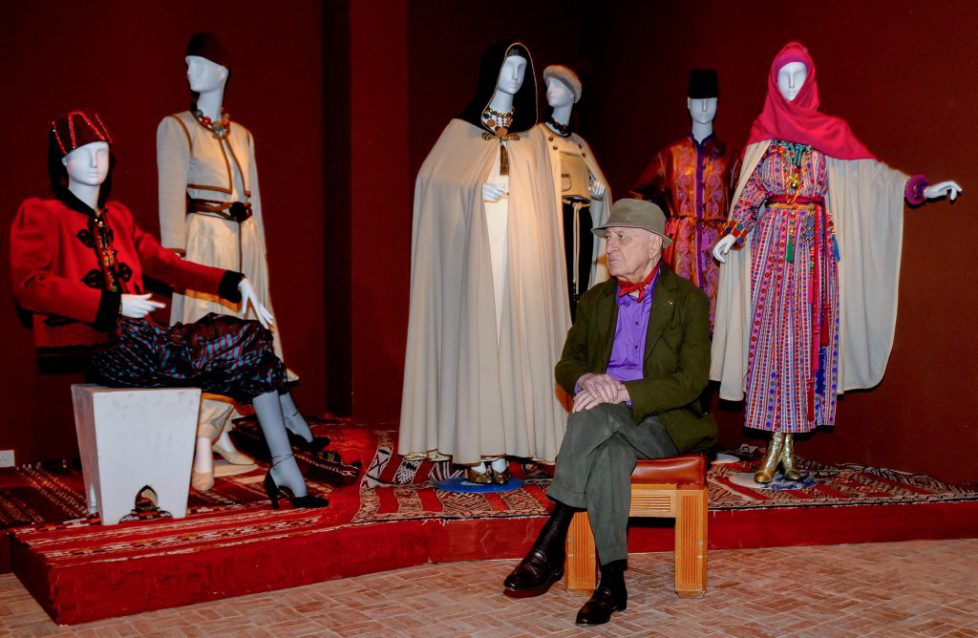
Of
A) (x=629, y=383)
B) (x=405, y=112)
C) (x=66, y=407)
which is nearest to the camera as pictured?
(x=629, y=383)

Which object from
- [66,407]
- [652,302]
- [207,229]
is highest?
[207,229]

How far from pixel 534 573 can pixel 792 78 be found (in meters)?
2.68

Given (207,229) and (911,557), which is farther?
(207,229)

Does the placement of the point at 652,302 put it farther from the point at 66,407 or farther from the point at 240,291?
the point at 66,407

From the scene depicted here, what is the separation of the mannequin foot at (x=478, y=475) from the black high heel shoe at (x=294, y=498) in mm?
734

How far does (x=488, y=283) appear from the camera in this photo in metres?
4.21

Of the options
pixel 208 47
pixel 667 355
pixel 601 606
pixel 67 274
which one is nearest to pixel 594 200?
pixel 667 355

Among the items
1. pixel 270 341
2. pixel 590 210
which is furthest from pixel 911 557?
pixel 270 341

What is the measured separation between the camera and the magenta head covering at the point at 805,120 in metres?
4.38

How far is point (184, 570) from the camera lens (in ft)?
10.4

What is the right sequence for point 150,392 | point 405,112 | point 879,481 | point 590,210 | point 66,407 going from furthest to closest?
point 405,112 → point 66,407 → point 590,210 → point 879,481 → point 150,392

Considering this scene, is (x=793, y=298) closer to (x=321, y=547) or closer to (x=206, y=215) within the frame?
(x=321, y=547)

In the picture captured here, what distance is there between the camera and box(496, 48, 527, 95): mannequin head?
420cm

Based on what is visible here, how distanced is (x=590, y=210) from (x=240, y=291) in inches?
74.2
